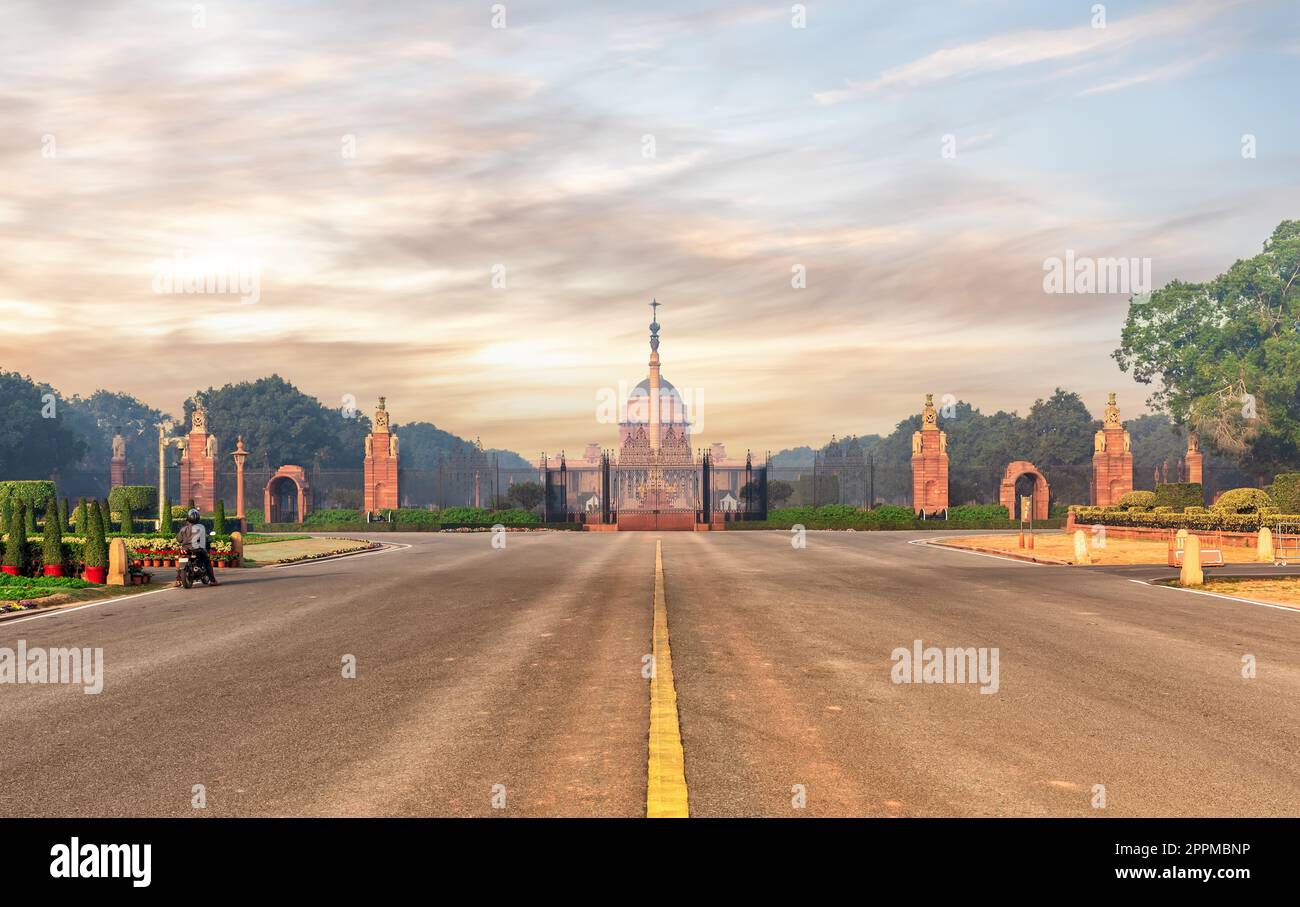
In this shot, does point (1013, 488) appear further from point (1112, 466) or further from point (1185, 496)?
point (1185, 496)

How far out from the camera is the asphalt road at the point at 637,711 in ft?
19.6

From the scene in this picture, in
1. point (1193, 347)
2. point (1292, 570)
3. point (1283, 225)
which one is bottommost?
point (1292, 570)

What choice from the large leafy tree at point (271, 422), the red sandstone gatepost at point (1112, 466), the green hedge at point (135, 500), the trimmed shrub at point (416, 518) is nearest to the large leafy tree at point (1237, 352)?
the red sandstone gatepost at point (1112, 466)

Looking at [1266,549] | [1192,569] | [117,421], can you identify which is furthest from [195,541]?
[117,421]

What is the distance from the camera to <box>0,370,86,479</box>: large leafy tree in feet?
274

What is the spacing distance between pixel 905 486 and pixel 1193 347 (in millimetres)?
37428

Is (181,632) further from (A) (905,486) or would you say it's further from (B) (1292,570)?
(A) (905,486)

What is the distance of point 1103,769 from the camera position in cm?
655

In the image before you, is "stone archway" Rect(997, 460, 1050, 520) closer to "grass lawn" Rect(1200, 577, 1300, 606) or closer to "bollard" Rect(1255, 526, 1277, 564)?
"bollard" Rect(1255, 526, 1277, 564)

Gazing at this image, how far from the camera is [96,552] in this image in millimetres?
21438

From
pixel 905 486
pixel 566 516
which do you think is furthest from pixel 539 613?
pixel 905 486

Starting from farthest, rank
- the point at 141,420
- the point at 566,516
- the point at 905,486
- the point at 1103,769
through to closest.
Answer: the point at 141,420 < the point at 905,486 < the point at 566,516 < the point at 1103,769

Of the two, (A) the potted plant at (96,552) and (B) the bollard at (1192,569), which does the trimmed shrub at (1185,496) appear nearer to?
(B) the bollard at (1192,569)
